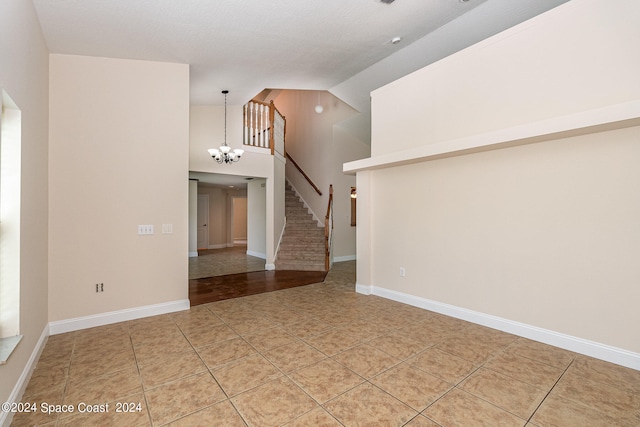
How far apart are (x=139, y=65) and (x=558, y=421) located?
5447 millimetres

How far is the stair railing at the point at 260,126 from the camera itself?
676 cm

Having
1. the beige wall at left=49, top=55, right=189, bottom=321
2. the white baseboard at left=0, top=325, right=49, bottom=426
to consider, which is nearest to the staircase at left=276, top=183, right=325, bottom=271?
the beige wall at left=49, top=55, right=189, bottom=321

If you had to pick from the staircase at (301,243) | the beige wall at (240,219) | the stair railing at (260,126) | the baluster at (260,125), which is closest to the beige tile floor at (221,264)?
the staircase at (301,243)

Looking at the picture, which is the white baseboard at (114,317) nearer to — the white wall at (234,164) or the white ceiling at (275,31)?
the white wall at (234,164)

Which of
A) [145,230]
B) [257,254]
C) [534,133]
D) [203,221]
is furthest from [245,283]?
[203,221]

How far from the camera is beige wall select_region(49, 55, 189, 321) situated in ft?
10.9

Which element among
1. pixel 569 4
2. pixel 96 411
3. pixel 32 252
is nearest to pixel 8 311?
pixel 32 252

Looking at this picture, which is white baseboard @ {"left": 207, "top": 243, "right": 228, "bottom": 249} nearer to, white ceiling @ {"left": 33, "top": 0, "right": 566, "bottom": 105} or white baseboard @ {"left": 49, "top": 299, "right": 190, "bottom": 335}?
white baseboard @ {"left": 49, "top": 299, "right": 190, "bottom": 335}

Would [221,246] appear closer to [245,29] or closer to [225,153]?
[225,153]

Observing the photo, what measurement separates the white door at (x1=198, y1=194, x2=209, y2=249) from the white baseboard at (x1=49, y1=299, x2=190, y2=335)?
7456 mm

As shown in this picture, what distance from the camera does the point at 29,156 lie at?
2523mm

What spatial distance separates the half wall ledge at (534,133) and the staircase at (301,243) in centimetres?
379

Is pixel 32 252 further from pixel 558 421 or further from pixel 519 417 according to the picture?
pixel 558 421

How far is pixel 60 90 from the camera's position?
333cm
